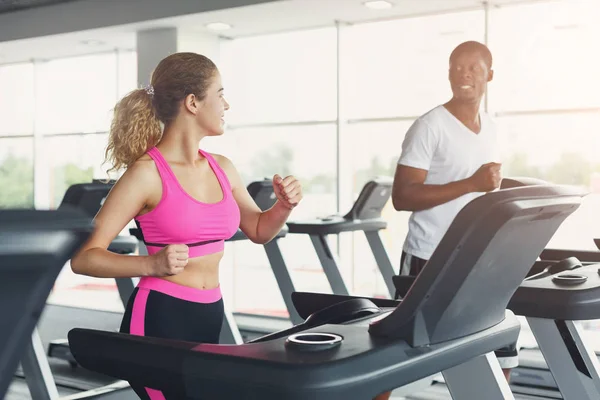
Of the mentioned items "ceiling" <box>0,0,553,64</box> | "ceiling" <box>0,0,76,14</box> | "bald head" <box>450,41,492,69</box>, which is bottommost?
"bald head" <box>450,41,492,69</box>

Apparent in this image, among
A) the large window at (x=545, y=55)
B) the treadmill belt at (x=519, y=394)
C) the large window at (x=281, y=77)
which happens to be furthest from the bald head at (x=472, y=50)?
the large window at (x=281, y=77)

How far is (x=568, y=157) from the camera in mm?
5602

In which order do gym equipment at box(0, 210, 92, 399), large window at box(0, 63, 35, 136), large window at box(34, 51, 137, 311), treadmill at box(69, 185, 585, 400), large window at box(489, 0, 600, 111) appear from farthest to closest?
large window at box(0, 63, 35, 136) < large window at box(34, 51, 137, 311) < large window at box(489, 0, 600, 111) < treadmill at box(69, 185, 585, 400) < gym equipment at box(0, 210, 92, 399)

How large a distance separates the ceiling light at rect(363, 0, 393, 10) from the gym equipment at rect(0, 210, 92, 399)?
17.8 ft

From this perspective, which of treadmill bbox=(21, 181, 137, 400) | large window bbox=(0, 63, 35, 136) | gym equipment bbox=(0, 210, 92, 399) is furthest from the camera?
large window bbox=(0, 63, 35, 136)

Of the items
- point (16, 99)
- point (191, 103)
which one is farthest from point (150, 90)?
point (16, 99)

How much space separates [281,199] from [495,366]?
0.65 meters

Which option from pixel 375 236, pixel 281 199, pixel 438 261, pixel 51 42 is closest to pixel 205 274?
pixel 281 199

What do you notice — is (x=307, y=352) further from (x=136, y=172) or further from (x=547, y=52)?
(x=547, y=52)

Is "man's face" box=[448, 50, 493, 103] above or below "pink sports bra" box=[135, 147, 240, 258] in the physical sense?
above

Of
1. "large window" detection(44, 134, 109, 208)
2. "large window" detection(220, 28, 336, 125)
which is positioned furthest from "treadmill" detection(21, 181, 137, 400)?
"large window" detection(44, 134, 109, 208)

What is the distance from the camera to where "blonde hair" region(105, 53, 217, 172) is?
1.92m

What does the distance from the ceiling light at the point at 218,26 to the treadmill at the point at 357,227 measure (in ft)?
8.69

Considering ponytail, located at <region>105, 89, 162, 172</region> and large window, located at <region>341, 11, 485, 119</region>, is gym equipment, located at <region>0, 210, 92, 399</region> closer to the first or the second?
ponytail, located at <region>105, 89, 162, 172</region>
